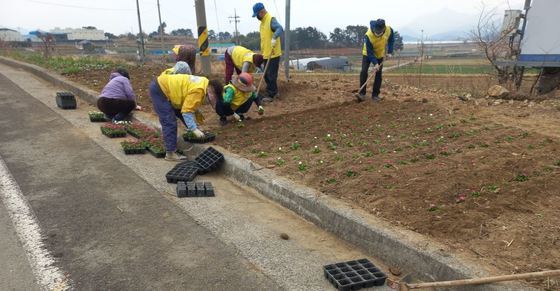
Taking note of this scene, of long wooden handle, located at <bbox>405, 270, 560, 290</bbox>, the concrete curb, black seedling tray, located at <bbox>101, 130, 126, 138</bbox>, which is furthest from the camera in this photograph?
black seedling tray, located at <bbox>101, 130, 126, 138</bbox>

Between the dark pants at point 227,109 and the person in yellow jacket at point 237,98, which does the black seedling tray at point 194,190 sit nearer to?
the person in yellow jacket at point 237,98

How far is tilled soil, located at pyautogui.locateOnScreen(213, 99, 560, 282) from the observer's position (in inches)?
112

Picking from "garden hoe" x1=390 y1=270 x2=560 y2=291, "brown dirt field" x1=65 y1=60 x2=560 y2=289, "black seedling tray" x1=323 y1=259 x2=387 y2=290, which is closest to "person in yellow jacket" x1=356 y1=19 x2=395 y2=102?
"brown dirt field" x1=65 y1=60 x2=560 y2=289

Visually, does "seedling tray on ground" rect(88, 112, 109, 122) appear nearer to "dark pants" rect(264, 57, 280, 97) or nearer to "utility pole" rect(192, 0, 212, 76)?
"dark pants" rect(264, 57, 280, 97)

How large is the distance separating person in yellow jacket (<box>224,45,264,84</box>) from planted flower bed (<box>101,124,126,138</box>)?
231cm

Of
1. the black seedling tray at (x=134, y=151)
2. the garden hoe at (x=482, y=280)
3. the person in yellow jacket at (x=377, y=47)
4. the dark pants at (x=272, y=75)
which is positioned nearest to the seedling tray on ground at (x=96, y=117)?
the black seedling tray at (x=134, y=151)

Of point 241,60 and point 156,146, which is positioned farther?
point 241,60

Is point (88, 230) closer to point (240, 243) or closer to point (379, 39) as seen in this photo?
point (240, 243)

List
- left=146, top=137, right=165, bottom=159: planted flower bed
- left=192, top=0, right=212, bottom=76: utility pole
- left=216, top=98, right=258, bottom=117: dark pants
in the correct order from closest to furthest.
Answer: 1. left=146, top=137, right=165, bottom=159: planted flower bed
2. left=216, top=98, right=258, bottom=117: dark pants
3. left=192, top=0, right=212, bottom=76: utility pole

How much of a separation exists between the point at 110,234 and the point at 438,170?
3.03 meters

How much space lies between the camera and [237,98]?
6473mm

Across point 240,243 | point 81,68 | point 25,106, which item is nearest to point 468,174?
point 240,243

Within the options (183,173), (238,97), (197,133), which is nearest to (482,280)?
(183,173)

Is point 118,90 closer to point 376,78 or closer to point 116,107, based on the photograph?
point 116,107
